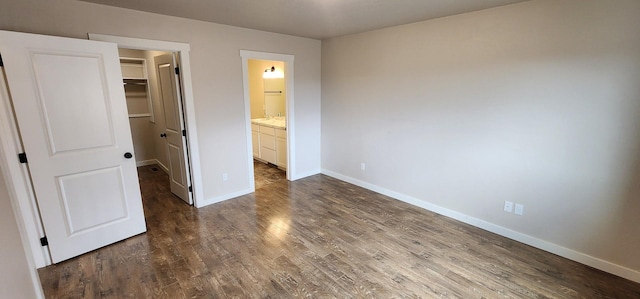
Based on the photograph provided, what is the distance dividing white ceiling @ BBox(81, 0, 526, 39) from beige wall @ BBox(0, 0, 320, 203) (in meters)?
0.15

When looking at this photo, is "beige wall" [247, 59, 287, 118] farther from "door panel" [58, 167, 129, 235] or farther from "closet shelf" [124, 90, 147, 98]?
"door panel" [58, 167, 129, 235]

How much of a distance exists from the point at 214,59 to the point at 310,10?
1464 millimetres

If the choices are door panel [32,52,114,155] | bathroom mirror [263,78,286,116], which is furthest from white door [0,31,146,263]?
bathroom mirror [263,78,286,116]

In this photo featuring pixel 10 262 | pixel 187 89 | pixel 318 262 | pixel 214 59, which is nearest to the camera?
pixel 10 262

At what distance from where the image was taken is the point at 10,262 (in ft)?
3.21

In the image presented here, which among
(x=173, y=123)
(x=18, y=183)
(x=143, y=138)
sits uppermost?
(x=173, y=123)

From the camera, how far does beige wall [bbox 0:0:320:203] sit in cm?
245

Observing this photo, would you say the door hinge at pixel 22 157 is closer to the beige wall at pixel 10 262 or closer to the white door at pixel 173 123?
the white door at pixel 173 123

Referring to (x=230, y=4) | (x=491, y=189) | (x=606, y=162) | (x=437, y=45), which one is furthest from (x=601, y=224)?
(x=230, y=4)

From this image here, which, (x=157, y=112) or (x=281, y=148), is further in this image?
(x=281, y=148)

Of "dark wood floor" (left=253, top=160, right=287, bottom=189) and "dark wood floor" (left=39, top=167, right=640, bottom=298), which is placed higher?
"dark wood floor" (left=253, top=160, right=287, bottom=189)

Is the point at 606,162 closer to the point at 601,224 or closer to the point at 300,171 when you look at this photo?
the point at 601,224

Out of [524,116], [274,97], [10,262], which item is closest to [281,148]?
[274,97]

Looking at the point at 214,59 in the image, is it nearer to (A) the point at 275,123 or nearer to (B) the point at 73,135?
(B) the point at 73,135
